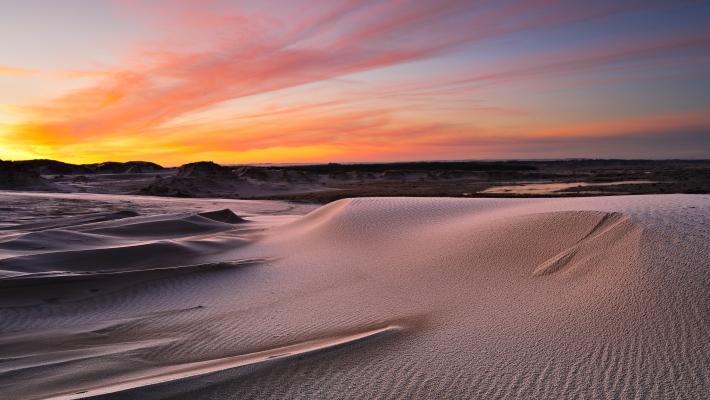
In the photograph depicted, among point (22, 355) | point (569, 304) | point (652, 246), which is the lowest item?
point (22, 355)

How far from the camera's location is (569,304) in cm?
347

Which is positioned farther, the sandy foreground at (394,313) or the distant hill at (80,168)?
the distant hill at (80,168)

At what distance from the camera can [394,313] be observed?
3.86 meters

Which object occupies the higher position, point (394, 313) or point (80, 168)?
point (80, 168)

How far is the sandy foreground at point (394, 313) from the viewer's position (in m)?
2.63

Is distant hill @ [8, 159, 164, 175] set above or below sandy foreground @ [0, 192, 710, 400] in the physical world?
above

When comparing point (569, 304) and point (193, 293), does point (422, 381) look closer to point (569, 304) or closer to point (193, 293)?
point (569, 304)

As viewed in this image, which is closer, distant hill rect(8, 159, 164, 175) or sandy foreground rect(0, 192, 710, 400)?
sandy foreground rect(0, 192, 710, 400)

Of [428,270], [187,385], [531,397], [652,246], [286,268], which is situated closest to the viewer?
[531,397]

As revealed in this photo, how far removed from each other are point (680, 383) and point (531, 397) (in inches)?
29.4

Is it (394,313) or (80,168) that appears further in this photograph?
(80,168)

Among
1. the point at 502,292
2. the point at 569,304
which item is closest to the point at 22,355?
the point at 502,292

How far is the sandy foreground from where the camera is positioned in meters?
2.63

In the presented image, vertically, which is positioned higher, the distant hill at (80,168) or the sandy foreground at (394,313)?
the distant hill at (80,168)
